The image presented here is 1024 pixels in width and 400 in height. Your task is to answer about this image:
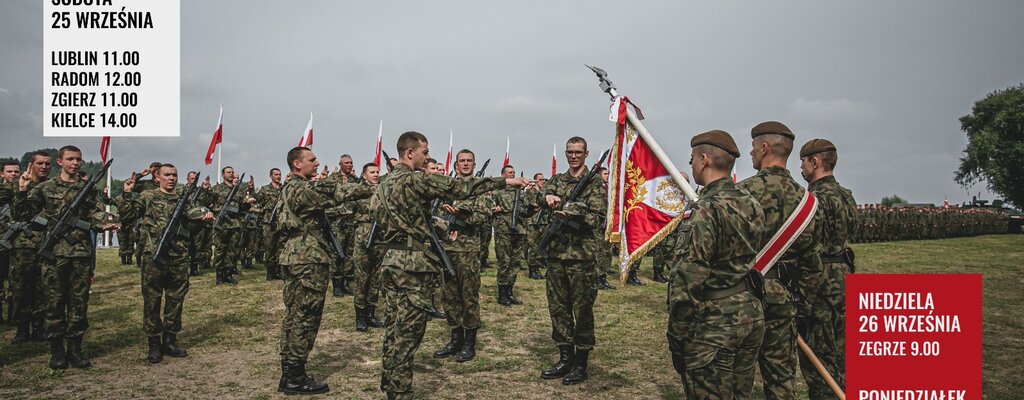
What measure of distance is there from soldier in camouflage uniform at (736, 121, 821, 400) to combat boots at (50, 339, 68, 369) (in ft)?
24.3

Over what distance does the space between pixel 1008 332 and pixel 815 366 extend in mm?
6527

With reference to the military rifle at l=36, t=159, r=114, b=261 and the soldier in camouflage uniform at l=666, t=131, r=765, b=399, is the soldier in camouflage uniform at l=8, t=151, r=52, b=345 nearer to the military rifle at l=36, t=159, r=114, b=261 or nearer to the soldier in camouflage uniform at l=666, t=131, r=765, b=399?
the military rifle at l=36, t=159, r=114, b=261

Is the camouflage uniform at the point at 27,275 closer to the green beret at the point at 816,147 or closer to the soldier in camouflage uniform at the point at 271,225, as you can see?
the soldier in camouflage uniform at the point at 271,225

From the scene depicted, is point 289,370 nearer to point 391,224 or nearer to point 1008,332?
point 391,224

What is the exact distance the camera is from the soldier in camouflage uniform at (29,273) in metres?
6.89

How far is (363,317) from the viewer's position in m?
8.05

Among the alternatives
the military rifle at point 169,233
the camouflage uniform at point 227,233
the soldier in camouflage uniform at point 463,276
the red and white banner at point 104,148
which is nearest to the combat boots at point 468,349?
the soldier in camouflage uniform at point 463,276

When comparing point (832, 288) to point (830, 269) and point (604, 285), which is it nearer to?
point (830, 269)

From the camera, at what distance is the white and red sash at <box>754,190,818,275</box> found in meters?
3.79

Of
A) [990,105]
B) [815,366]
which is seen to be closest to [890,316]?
[815,366]

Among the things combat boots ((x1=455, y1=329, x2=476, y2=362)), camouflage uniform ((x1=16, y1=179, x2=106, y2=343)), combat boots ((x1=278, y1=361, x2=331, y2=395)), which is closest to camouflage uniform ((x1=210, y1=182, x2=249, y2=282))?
camouflage uniform ((x1=16, y1=179, x2=106, y2=343))

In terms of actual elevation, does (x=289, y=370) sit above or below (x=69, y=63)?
below

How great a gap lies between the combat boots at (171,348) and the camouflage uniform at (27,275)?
1709 mm

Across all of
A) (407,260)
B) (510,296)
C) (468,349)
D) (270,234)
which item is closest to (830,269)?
(407,260)
